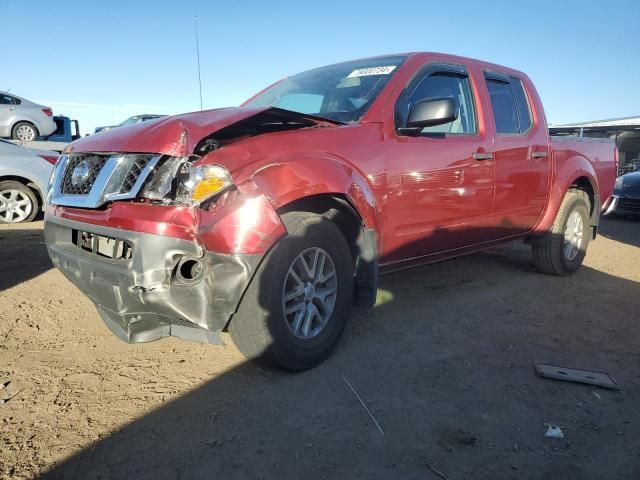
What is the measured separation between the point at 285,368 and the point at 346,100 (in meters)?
1.89

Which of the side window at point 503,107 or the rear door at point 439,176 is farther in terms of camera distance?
the side window at point 503,107

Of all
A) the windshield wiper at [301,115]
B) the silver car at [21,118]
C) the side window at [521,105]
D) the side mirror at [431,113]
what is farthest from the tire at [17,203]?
the side window at [521,105]

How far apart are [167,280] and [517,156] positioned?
322cm

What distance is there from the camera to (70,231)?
2.66 m

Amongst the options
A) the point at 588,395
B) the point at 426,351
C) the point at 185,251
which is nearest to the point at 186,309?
the point at 185,251

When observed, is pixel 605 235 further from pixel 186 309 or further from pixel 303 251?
pixel 186 309

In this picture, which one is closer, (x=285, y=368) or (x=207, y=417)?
(x=207, y=417)

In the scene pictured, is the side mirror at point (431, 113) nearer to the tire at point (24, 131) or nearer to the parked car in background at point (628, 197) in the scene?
the parked car in background at point (628, 197)

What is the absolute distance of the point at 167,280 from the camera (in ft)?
7.34

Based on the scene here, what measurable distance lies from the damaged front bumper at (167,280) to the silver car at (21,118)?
11225mm

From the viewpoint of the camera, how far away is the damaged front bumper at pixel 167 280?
7.30 feet

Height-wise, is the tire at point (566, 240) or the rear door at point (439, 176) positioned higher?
the rear door at point (439, 176)

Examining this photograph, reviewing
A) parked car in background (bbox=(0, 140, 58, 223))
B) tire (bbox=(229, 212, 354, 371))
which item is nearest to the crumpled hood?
tire (bbox=(229, 212, 354, 371))

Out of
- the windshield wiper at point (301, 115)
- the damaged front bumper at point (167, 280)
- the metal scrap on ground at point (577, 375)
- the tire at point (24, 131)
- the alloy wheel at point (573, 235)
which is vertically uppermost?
the tire at point (24, 131)
